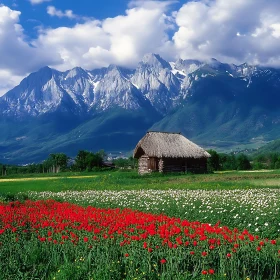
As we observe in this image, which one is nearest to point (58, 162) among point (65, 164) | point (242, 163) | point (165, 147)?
point (65, 164)

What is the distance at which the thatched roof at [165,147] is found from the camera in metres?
57.6

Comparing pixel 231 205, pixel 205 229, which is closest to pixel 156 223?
pixel 205 229

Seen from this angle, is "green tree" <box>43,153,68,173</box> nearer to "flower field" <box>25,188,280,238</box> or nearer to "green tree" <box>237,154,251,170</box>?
"green tree" <box>237,154,251,170</box>

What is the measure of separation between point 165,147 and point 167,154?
162 centimetres

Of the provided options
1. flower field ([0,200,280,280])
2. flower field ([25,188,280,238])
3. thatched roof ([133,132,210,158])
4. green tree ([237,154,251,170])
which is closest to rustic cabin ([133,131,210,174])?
thatched roof ([133,132,210,158])

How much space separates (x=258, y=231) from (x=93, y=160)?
7305 cm

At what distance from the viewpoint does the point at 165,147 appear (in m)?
58.5

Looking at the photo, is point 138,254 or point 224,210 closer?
point 138,254

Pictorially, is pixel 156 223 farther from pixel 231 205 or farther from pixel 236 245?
pixel 231 205

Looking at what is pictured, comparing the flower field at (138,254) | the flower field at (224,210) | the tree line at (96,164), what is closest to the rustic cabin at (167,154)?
the tree line at (96,164)

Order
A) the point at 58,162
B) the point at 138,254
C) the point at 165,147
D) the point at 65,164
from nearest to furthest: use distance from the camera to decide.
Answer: the point at 138,254 < the point at 165,147 < the point at 58,162 < the point at 65,164

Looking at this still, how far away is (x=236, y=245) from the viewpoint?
8.97 m

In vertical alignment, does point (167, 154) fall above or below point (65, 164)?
below

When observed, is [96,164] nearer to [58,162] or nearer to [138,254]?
→ [58,162]
